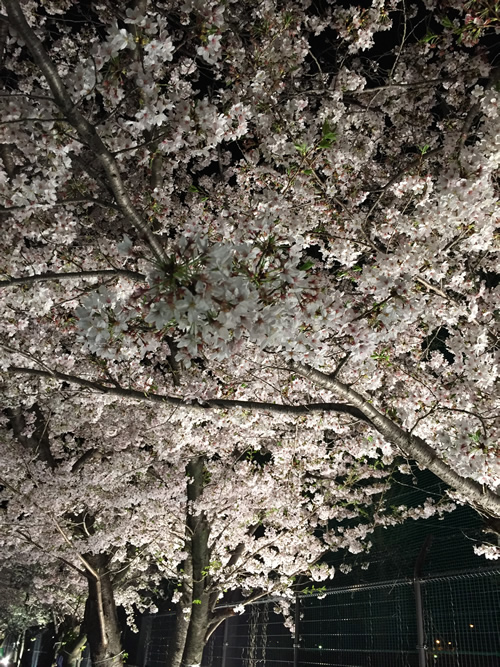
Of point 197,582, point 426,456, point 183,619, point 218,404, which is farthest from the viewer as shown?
point 183,619

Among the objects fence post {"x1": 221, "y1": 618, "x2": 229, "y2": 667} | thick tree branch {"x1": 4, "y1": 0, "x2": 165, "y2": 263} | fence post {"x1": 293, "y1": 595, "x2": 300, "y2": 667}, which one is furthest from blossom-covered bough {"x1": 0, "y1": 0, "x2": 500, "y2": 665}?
fence post {"x1": 221, "y1": 618, "x2": 229, "y2": 667}

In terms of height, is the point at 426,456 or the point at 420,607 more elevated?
the point at 426,456

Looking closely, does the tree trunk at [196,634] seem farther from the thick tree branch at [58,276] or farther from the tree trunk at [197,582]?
the thick tree branch at [58,276]

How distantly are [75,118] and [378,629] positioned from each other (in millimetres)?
7171

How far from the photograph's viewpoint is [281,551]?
8.93 m

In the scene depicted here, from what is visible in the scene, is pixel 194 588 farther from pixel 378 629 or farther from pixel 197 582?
pixel 378 629

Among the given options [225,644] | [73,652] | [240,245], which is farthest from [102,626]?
[240,245]

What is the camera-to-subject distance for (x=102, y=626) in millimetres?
7477

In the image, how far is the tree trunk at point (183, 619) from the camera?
300 inches

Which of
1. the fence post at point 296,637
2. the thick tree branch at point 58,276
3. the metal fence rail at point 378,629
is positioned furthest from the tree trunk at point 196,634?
the thick tree branch at point 58,276

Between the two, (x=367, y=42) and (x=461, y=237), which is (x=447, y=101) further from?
(x=461, y=237)

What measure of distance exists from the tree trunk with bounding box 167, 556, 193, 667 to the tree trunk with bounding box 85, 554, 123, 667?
2.40ft

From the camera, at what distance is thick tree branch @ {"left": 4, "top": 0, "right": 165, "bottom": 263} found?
7.88 ft

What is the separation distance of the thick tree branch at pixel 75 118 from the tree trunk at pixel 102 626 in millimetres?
6409
